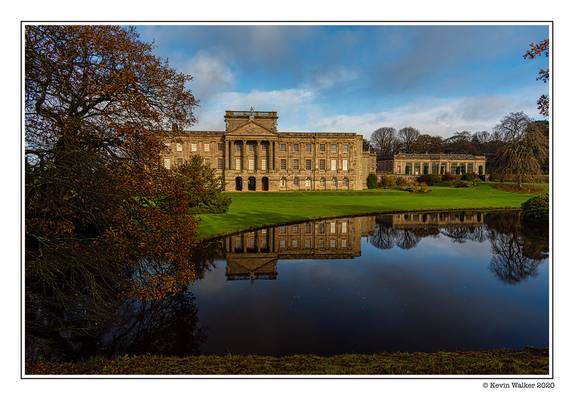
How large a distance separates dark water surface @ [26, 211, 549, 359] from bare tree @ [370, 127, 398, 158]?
90107 millimetres

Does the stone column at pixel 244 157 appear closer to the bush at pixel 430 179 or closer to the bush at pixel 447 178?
the bush at pixel 430 179

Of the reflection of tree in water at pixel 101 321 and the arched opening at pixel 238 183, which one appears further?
the arched opening at pixel 238 183

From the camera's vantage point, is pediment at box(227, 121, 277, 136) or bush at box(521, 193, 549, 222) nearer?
bush at box(521, 193, 549, 222)

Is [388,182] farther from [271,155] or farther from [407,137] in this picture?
[407,137]

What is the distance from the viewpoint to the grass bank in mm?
5191

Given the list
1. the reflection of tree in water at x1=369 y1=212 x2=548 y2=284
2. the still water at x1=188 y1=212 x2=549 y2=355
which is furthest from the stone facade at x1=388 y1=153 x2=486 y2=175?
the still water at x1=188 y1=212 x2=549 y2=355

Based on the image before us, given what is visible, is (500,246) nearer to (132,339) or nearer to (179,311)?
(179,311)

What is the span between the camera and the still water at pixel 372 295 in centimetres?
661

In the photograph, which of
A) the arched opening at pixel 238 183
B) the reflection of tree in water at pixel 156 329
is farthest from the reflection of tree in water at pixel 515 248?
the arched opening at pixel 238 183

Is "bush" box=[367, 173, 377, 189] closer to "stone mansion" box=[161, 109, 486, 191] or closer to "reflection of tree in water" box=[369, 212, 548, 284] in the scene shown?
"stone mansion" box=[161, 109, 486, 191]

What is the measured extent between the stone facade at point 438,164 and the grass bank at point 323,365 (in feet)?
254

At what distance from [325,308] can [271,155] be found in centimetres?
4886
